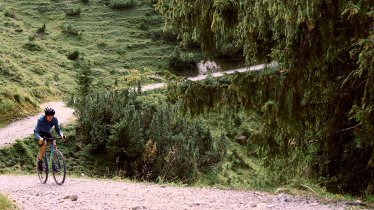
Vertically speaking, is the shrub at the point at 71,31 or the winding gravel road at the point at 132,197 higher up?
the shrub at the point at 71,31

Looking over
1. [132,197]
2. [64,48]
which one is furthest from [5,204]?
[64,48]

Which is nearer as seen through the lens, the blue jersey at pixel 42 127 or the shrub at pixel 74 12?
the blue jersey at pixel 42 127

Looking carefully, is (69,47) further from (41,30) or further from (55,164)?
(55,164)

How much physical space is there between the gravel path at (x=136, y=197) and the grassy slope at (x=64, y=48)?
11.8 meters

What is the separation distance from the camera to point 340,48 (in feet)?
24.5

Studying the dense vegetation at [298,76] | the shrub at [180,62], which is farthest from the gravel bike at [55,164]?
the shrub at [180,62]

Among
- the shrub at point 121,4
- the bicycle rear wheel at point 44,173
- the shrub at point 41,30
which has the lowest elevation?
the bicycle rear wheel at point 44,173

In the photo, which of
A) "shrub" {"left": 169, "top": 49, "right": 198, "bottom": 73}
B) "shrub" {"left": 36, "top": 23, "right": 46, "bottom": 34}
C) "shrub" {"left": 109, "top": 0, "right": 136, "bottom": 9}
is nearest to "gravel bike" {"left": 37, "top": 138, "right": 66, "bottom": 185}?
"shrub" {"left": 169, "top": 49, "right": 198, "bottom": 73}

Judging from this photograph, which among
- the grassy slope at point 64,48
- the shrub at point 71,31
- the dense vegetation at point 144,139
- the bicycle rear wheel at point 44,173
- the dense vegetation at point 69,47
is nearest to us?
the bicycle rear wheel at point 44,173

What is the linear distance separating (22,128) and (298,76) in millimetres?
15378

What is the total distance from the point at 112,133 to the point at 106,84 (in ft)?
47.6

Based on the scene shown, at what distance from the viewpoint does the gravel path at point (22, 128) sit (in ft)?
→ 60.4

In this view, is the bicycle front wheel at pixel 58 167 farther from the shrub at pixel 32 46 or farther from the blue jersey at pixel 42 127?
the shrub at pixel 32 46

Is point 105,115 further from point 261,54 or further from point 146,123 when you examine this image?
point 261,54
